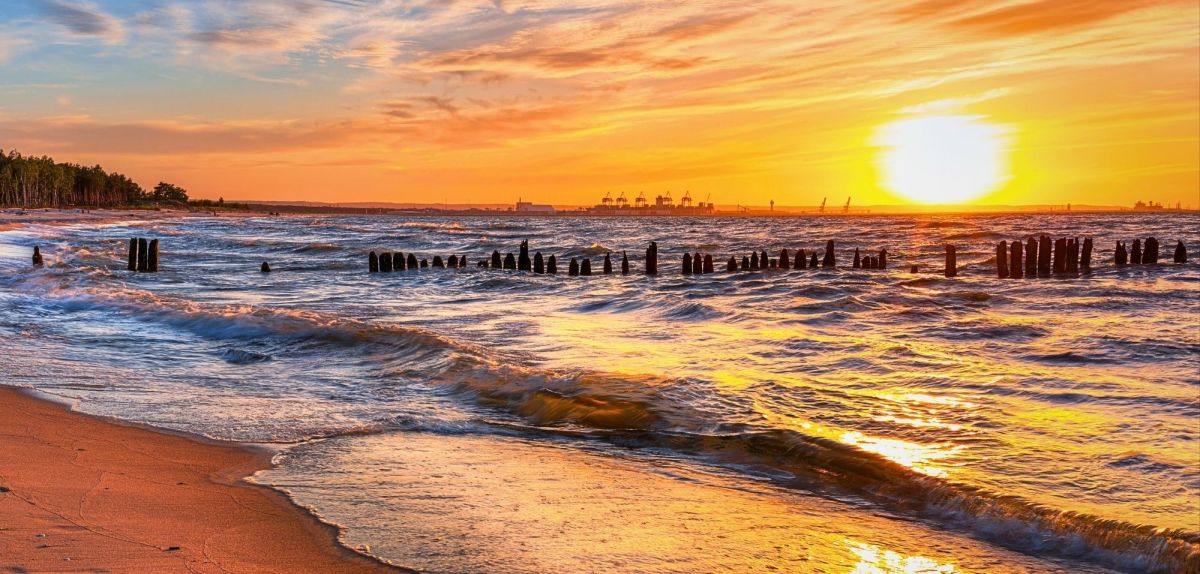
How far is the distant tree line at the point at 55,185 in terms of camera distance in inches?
5999

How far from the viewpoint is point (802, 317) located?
61.0 ft

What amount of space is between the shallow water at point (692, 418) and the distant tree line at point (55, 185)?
158 metres

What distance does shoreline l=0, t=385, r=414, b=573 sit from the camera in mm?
4664

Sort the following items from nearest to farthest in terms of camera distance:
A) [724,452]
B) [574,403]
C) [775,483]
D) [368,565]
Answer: [368,565], [775,483], [724,452], [574,403]

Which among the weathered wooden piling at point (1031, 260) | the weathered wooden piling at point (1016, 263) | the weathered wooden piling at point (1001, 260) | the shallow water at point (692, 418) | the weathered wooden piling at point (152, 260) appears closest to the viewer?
the shallow water at point (692, 418)

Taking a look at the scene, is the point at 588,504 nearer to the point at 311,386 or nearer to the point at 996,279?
the point at 311,386

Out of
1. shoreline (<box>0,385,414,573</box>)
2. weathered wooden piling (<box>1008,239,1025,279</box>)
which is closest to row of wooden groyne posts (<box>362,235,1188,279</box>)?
weathered wooden piling (<box>1008,239,1025,279</box>)

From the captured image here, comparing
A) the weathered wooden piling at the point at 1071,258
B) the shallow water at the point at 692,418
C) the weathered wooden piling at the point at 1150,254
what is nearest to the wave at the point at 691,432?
the shallow water at the point at 692,418

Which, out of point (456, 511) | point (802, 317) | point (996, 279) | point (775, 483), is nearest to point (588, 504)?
point (456, 511)

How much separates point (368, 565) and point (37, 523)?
1841 mm

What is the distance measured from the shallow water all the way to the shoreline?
33 cm

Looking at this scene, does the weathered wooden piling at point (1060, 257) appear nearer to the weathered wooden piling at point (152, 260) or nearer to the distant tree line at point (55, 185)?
the weathered wooden piling at point (152, 260)

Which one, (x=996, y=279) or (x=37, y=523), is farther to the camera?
(x=996, y=279)

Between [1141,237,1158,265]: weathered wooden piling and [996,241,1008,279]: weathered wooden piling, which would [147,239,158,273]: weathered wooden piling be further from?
[1141,237,1158,265]: weathered wooden piling
